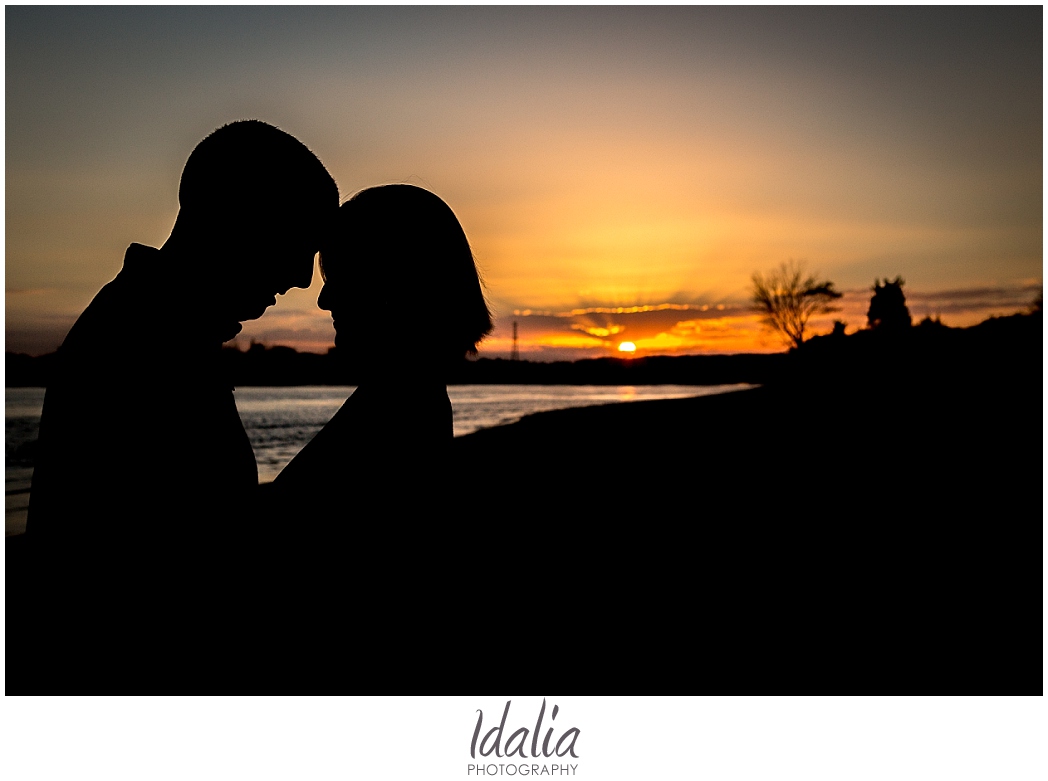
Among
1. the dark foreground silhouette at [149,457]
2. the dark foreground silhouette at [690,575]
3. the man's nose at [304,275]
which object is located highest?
the man's nose at [304,275]

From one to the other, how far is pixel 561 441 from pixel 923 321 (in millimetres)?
13187

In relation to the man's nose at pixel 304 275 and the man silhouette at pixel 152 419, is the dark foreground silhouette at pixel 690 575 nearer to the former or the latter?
the man silhouette at pixel 152 419

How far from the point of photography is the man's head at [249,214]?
1.71 m

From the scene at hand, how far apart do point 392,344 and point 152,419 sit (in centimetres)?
66

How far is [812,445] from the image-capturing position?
40.2 ft

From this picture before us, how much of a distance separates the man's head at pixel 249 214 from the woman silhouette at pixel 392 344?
0.14 m

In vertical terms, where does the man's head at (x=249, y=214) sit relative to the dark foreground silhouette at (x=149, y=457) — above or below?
above

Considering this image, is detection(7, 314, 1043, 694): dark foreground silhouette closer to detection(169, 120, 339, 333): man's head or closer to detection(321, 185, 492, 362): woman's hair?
detection(321, 185, 492, 362): woman's hair

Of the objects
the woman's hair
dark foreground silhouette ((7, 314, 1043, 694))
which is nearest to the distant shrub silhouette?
dark foreground silhouette ((7, 314, 1043, 694))

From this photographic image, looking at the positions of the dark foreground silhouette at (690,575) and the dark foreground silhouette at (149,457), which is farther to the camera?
the dark foreground silhouette at (690,575)

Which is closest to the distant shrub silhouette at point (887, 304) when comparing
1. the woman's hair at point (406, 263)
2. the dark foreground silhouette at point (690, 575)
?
the dark foreground silhouette at point (690, 575)
